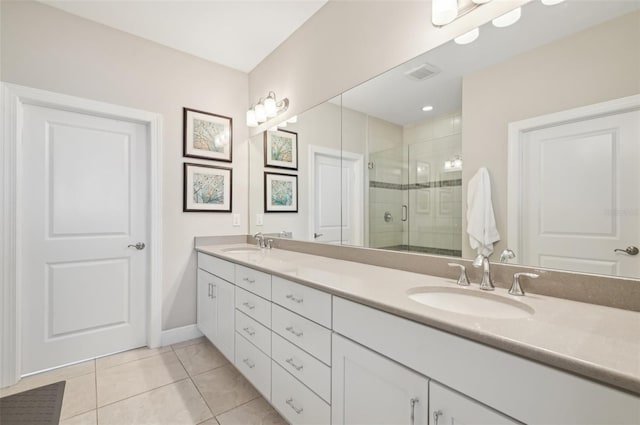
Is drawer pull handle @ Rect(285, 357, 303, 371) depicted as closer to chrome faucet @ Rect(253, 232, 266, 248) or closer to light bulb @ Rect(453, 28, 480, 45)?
chrome faucet @ Rect(253, 232, 266, 248)

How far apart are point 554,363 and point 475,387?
20 centimetres

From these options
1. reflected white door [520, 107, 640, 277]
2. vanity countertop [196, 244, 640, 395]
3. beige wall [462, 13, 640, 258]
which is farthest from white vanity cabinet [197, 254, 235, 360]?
reflected white door [520, 107, 640, 277]

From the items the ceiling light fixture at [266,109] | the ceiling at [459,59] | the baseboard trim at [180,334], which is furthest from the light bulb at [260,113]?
the baseboard trim at [180,334]

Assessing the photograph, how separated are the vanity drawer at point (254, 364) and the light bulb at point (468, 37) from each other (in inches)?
71.6

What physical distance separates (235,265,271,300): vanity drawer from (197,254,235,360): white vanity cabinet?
0.46 ft

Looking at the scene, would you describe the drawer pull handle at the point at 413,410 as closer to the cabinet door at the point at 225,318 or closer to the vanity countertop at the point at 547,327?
the vanity countertop at the point at 547,327

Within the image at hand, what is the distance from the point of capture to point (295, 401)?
4.29 feet

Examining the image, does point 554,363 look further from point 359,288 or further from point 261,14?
point 261,14

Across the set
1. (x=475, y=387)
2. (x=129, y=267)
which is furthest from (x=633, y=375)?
(x=129, y=267)

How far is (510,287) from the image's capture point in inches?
43.2

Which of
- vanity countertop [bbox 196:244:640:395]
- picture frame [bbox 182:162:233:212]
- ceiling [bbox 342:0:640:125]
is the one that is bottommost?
vanity countertop [bbox 196:244:640:395]

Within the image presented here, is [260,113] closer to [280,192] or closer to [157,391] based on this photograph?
[280,192]

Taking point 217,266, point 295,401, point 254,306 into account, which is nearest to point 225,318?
point 217,266

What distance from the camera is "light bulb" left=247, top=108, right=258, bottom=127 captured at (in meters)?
2.68
